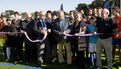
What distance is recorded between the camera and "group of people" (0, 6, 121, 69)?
4.80 metres

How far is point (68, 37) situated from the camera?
223 inches

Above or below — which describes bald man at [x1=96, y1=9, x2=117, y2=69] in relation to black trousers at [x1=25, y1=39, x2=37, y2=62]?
above

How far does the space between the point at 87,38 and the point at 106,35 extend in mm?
821

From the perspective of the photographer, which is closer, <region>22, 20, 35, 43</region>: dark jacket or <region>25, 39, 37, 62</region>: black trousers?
<region>22, 20, 35, 43</region>: dark jacket

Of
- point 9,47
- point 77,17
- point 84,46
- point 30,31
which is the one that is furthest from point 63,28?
point 9,47

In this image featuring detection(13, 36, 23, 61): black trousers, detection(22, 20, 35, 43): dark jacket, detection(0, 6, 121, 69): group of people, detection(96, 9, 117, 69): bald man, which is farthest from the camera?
detection(13, 36, 23, 61): black trousers

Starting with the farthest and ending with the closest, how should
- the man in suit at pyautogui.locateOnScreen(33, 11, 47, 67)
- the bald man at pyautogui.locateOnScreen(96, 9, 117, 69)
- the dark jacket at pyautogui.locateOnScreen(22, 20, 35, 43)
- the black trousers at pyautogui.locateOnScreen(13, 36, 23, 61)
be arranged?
the black trousers at pyautogui.locateOnScreen(13, 36, 23, 61)
the dark jacket at pyautogui.locateOnScreen(22, 20, 35, 43)
the man in suit at pyautogui.locateOnScreen(33, 11, 47, 67)
the bald man at pyautogui.locateOnScreen(96, 9, 117, 69)

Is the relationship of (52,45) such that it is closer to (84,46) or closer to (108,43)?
(84,46)

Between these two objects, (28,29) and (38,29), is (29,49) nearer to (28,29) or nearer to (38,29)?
(28,29)

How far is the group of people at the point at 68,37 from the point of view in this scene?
4801 millimetres

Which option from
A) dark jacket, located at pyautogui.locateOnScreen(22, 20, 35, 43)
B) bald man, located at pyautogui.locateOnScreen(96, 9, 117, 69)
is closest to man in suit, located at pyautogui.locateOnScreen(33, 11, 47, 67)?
dark jacket, located at pyautogui.locateOnScreen(22, 20, 35, 43)

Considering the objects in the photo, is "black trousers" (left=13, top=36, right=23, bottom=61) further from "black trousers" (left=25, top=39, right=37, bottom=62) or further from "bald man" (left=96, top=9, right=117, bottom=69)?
"bald man" (left=96, top=9, right=117, bottom=69)

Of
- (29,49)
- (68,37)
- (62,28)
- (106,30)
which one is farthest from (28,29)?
(106,30)

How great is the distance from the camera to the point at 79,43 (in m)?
5.17
